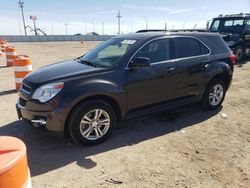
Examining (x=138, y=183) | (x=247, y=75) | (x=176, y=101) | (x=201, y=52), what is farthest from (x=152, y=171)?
(x=247, y=75)

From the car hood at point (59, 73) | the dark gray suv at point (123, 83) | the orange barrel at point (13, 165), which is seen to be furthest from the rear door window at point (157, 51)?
the orange barrel at point (13, 165)

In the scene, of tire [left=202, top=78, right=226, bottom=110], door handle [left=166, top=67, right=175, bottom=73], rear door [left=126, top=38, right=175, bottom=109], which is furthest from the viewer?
tire [left=202, top=78, right=226, bottom=110]

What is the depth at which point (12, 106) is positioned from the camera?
6641 mm

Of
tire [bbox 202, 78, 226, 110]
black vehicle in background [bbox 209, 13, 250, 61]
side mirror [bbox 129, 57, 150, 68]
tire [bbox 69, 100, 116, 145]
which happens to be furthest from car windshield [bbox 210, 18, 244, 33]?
tire [bbox 69, 100, 116, 145]

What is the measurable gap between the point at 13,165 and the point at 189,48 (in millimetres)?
4657

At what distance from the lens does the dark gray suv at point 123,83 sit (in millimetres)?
4215

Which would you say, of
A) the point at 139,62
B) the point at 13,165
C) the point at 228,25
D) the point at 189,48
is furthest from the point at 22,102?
the point at 228,25

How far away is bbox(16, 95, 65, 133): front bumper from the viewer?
4102mm

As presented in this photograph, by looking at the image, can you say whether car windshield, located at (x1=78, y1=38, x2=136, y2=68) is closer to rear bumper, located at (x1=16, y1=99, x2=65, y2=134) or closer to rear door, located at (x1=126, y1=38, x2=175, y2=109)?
rear door, located at (x1=126, y1=38, x2=175, y2=109)

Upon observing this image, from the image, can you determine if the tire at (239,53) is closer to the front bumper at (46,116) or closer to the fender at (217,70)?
the fender at (217,70)

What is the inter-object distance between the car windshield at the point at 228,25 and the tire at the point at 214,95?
8.74 m

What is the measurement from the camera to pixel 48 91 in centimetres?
420

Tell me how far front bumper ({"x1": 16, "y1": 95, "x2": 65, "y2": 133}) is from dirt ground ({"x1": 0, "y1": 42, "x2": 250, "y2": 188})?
222 millimetres

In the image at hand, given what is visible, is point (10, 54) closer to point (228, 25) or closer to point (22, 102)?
point (22, 102)
